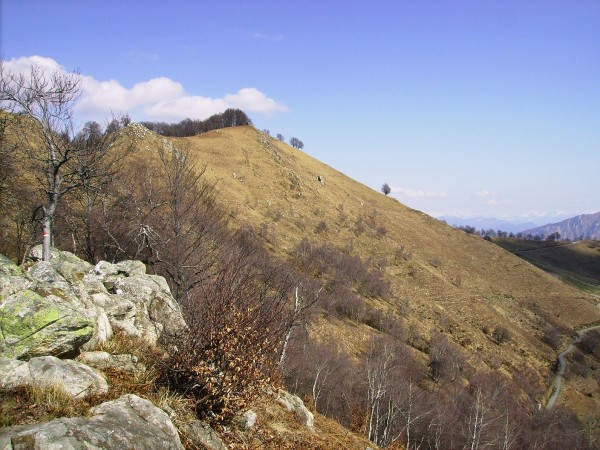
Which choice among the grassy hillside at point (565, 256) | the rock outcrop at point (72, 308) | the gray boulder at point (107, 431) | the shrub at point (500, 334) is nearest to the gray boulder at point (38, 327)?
the rock outcrop at point (72, 308)

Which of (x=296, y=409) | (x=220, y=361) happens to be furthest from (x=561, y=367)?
Result: (x=220, y=361)

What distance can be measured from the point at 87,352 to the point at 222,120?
327ft

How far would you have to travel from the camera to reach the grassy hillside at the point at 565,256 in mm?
146900

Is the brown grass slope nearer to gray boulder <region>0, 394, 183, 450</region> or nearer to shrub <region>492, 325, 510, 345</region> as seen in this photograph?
shrub <region>492, 325, 510, 345</region>

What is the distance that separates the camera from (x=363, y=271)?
181 feet

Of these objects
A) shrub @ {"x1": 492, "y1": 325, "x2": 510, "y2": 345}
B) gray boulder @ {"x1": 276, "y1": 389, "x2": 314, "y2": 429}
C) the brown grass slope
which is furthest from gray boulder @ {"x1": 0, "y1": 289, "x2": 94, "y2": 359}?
shrub @ {"x1": 492, "y1": 325, "x2": 510, "y2": 345}

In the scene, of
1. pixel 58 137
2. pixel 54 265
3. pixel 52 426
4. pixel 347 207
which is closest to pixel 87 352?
pixel 52 426

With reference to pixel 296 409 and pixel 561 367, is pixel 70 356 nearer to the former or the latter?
pixel 296 409

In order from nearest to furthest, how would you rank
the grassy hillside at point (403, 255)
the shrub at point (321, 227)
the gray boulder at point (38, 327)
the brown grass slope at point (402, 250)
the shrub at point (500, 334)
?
1. the gray boulder at point (38, 327)
2. the grassy hillside at point (403, 255)
3. the brown grass slope at point (402, 250)
4. the shrub at point (500, 334)
5. the shrub at point (321, 227)

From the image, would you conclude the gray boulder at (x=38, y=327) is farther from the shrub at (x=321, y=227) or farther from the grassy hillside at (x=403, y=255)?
the shrub at (x=321, y=227)

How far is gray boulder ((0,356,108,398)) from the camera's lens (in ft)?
16.5

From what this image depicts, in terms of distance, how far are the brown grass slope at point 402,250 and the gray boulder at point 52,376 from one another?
115ft

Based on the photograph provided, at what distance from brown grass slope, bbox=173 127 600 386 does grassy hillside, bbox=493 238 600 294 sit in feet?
200

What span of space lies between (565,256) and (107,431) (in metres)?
202
